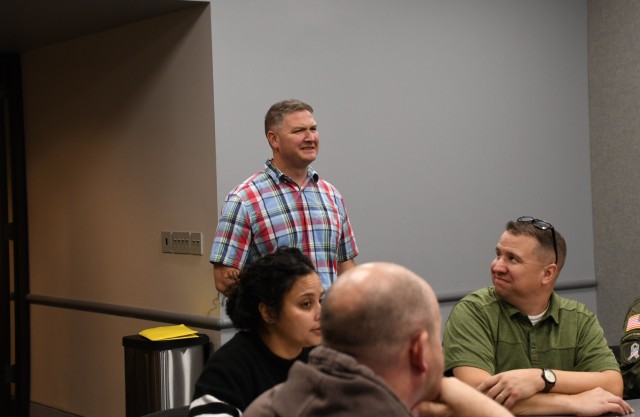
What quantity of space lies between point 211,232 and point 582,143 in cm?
230

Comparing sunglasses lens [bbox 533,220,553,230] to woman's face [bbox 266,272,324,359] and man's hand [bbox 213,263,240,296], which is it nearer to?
woman's face [bbox 266,272,324,359]

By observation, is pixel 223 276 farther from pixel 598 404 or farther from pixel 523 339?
pixel 598 404

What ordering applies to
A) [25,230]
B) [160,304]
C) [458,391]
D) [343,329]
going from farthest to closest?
[25,230], [160,304], [458,391], [343,329]

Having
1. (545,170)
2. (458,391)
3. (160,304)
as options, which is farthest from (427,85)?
(458,391)

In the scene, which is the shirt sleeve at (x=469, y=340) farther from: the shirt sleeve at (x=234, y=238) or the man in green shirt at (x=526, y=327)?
the shirt sleeve at (x=234, y=238)

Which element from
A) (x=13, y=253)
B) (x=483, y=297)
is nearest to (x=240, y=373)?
(x=483, y=297)

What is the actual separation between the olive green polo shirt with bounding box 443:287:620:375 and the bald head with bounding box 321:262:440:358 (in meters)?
1.47

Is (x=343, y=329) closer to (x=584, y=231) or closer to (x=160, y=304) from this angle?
(x=160, y=304)

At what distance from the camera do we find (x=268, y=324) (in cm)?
247

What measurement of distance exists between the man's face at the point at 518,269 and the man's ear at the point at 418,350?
1.54m

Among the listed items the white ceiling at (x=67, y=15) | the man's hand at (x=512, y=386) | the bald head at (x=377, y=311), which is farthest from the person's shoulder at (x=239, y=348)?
the white ceiling at (x=67, y=15)

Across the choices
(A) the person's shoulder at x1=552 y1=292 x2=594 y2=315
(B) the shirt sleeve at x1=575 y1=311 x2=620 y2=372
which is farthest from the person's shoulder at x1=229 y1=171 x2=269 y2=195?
(B) the shirt sleeve at x1=575 y1=311 x2=620 y2=372

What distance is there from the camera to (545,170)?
5.43m

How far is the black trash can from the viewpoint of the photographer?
434 centimetres
